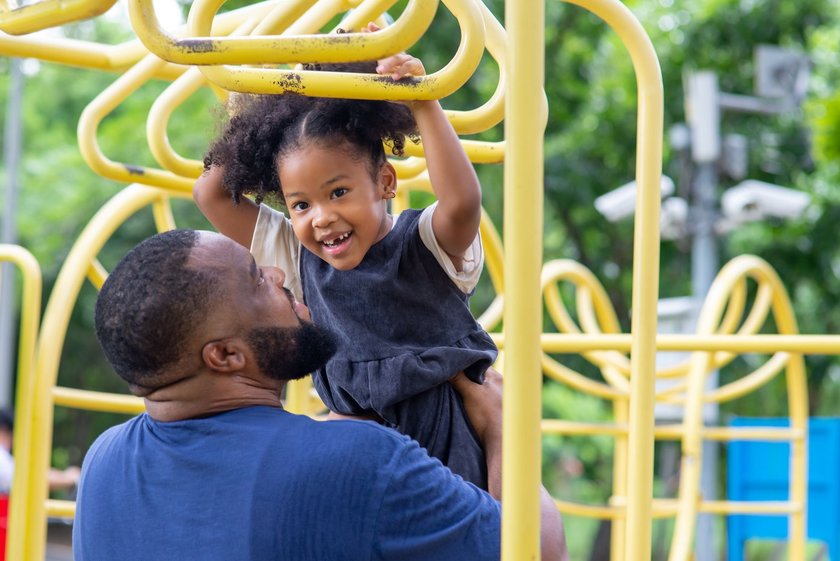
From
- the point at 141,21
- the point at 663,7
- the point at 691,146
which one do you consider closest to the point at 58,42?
the point at 141,21

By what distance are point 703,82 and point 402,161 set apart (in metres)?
6.46

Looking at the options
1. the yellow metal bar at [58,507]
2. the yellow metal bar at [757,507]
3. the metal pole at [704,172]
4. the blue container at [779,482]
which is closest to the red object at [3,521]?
the yellow metal bar at [58,507]

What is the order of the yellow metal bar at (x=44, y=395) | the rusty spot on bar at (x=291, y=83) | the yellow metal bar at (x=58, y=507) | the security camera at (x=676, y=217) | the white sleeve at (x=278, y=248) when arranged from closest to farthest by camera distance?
the rusty spot on bar at (x=291, y=83), the white sleeve at (x=278, y=248), the yellow metal bar at (x=44, y=395), the yellow metal bar at (x=58, y=507), the security camera at (x=676, y=217)

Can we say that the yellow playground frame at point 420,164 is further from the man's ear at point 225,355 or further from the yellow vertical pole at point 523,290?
the man's ear at point 225,355

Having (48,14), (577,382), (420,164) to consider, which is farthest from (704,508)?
(48,14)

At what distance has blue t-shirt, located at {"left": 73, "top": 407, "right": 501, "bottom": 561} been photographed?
5.16ft

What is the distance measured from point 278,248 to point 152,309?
473 millimetres

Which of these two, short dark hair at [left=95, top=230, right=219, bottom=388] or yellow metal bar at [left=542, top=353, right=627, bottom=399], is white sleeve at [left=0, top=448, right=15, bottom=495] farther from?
short dark hair at [left=95, top=230, right=219, bottom=388]

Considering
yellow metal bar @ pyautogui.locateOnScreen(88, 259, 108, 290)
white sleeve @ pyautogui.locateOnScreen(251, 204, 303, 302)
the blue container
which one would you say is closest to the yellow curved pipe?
the blue container

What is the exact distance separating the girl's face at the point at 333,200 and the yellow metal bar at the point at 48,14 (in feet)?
1.36

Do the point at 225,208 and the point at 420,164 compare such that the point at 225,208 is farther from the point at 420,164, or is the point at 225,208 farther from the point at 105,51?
Answer: the point at 105,51

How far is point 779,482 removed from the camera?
17.8 ft

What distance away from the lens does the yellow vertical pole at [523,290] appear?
4.52 ft

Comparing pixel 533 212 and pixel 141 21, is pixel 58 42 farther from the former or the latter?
pixel 533 212
